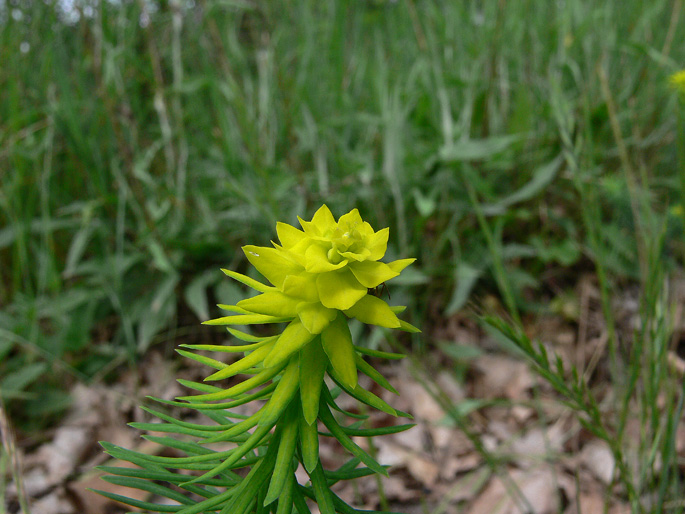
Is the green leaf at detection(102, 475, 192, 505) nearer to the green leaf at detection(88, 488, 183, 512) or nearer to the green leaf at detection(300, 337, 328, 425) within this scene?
the green leaf at detection(88, 488, 183, 512)

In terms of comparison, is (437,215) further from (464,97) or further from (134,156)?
(134,156)

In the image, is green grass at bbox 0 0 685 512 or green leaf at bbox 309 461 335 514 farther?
green grass at bbox 0 0 685 512

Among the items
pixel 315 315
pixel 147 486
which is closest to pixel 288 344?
pixel 315 315

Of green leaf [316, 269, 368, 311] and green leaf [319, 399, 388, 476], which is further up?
green leaf [316, 269, 368, 311]

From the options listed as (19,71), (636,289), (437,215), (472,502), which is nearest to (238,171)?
(437,215)

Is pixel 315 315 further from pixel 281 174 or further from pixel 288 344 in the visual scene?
pixel 281 174

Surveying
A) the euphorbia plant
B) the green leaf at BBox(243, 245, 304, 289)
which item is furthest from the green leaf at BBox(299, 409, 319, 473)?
the green leaf at BBox(243, 245, 304, 289)

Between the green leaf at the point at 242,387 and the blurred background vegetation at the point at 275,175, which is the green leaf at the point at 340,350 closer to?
the green leaf at the point at 242,387
